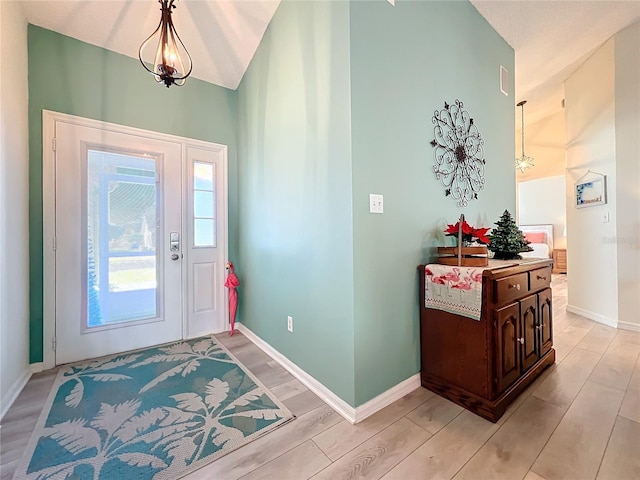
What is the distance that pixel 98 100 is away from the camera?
91.1 inches

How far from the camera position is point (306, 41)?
1857mm

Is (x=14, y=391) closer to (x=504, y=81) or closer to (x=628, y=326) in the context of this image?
(x=504, y=81)

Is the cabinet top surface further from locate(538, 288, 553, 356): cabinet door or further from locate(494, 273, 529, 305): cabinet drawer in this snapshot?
locate(538, 288, 553, 356): cabinet door

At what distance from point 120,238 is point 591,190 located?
16.8ft

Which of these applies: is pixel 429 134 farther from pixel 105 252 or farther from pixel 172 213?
pixel 105 252

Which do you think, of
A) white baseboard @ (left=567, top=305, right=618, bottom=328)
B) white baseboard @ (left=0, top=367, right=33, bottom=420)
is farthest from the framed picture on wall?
white baseboard @ (left=0, top=367, right=33, bottom=420)

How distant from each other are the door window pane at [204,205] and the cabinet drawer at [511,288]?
8.56ft

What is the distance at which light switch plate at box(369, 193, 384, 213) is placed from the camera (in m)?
1.56

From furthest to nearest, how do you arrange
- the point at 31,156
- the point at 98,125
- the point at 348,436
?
the point at 98,125 → the point at 31,156 → the point at 348,436

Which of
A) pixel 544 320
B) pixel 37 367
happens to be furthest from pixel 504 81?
pixel 37 367

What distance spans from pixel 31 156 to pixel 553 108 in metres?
6.86

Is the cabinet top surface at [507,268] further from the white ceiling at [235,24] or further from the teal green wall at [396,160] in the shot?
the white ceiling at [235,24]

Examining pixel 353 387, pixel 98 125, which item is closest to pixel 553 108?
pixel 353 387

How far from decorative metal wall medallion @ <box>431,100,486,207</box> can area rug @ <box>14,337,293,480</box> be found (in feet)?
6.55
